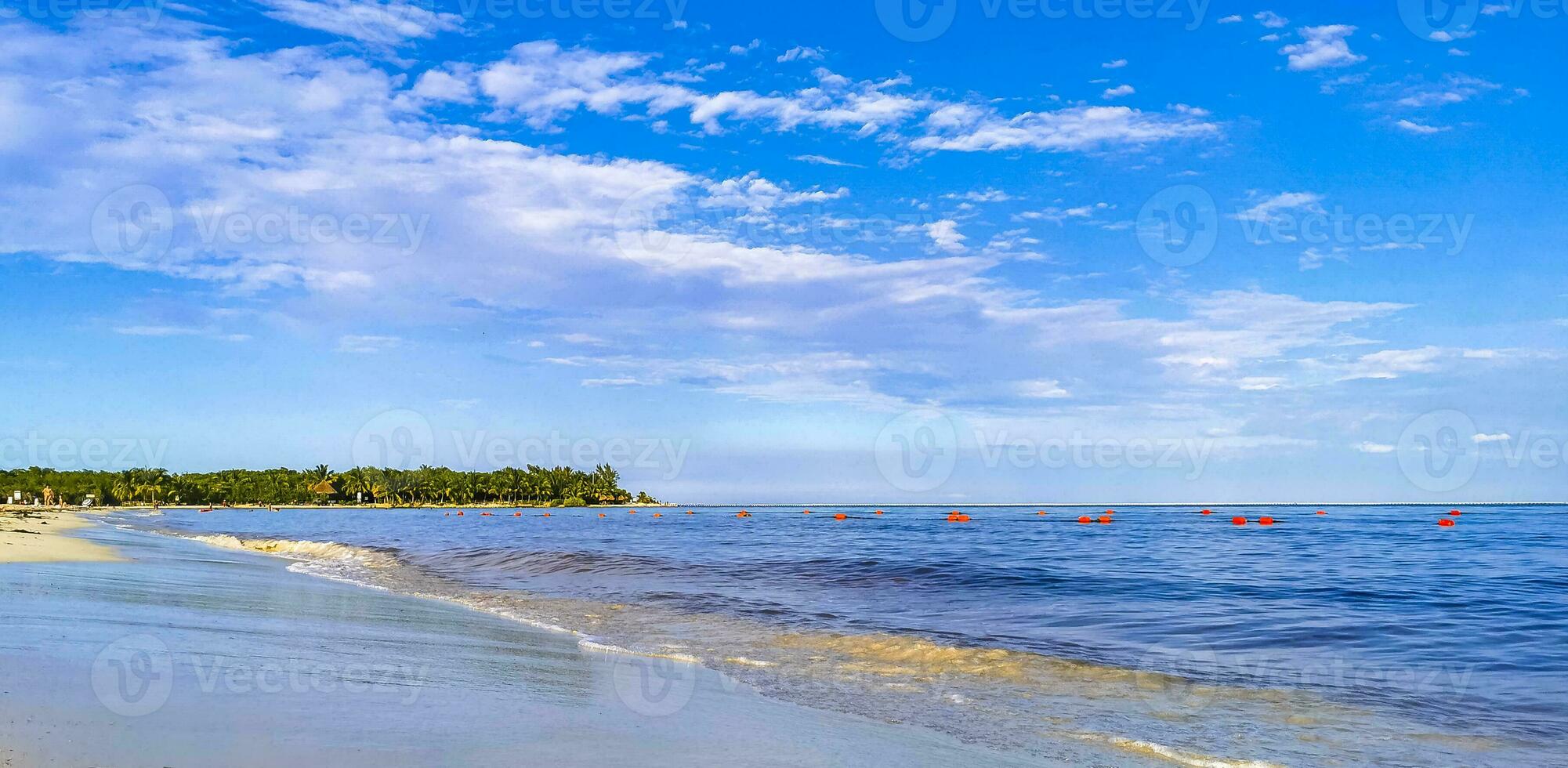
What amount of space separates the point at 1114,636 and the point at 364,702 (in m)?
12.7

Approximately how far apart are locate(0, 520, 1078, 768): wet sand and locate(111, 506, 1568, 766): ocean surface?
124 centimetres

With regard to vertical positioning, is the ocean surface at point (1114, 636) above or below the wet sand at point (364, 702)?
below

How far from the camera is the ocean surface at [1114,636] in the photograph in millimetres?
10328

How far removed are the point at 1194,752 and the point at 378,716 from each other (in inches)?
296

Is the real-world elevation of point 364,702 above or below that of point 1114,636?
above

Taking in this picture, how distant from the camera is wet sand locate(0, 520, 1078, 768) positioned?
24.2ft

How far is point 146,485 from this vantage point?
18075cm

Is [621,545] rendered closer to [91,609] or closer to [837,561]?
[837,561]

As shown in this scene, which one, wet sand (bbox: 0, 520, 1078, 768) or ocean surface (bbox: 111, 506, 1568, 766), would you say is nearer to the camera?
wet sand (bbox: 0, 520, 1078, 768)

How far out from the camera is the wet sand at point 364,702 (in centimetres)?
739

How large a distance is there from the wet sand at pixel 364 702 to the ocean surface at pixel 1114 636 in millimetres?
1244

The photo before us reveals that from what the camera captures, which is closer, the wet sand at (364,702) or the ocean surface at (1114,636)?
the wet sand at (364,702)

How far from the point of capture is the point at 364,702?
9.12 m

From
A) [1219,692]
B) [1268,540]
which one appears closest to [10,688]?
[1219,692]
